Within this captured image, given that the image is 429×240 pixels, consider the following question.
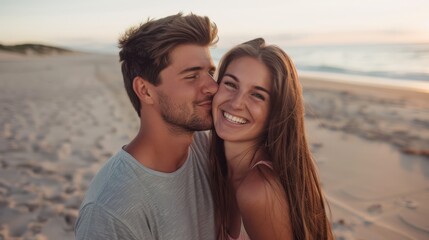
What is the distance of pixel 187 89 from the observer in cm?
265

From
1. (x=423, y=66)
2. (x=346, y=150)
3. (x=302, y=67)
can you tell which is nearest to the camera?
(x=346, y=150)

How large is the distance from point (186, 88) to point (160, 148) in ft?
1.71

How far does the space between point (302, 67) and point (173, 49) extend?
2465 centimetres

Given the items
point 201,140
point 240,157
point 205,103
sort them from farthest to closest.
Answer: point 201,140
point 240,157
point 205,103

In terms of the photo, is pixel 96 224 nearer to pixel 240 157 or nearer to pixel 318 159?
pixel 240 157

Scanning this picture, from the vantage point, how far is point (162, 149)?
237 centimetres

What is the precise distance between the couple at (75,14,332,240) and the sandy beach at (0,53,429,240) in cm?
79

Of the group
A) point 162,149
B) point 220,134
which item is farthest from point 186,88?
point 162,149

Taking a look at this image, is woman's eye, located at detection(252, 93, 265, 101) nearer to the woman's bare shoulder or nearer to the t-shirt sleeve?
the woman's bare shoulder

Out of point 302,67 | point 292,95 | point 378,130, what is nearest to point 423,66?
point 302,67

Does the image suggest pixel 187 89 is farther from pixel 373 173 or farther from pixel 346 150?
pixel 346 150

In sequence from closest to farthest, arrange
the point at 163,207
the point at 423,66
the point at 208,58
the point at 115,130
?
1. the point at 163,207
2. the point at 208,58
3. the point at 115,130
4. the point at 423,66

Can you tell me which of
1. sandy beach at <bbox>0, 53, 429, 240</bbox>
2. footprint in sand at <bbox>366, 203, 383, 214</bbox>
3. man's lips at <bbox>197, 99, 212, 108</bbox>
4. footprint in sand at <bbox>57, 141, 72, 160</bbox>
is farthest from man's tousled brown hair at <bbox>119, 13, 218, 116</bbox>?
footprint in sand at <bbox>57, 141, 72, 160</bbox>

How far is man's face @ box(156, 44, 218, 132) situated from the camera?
259 cm
